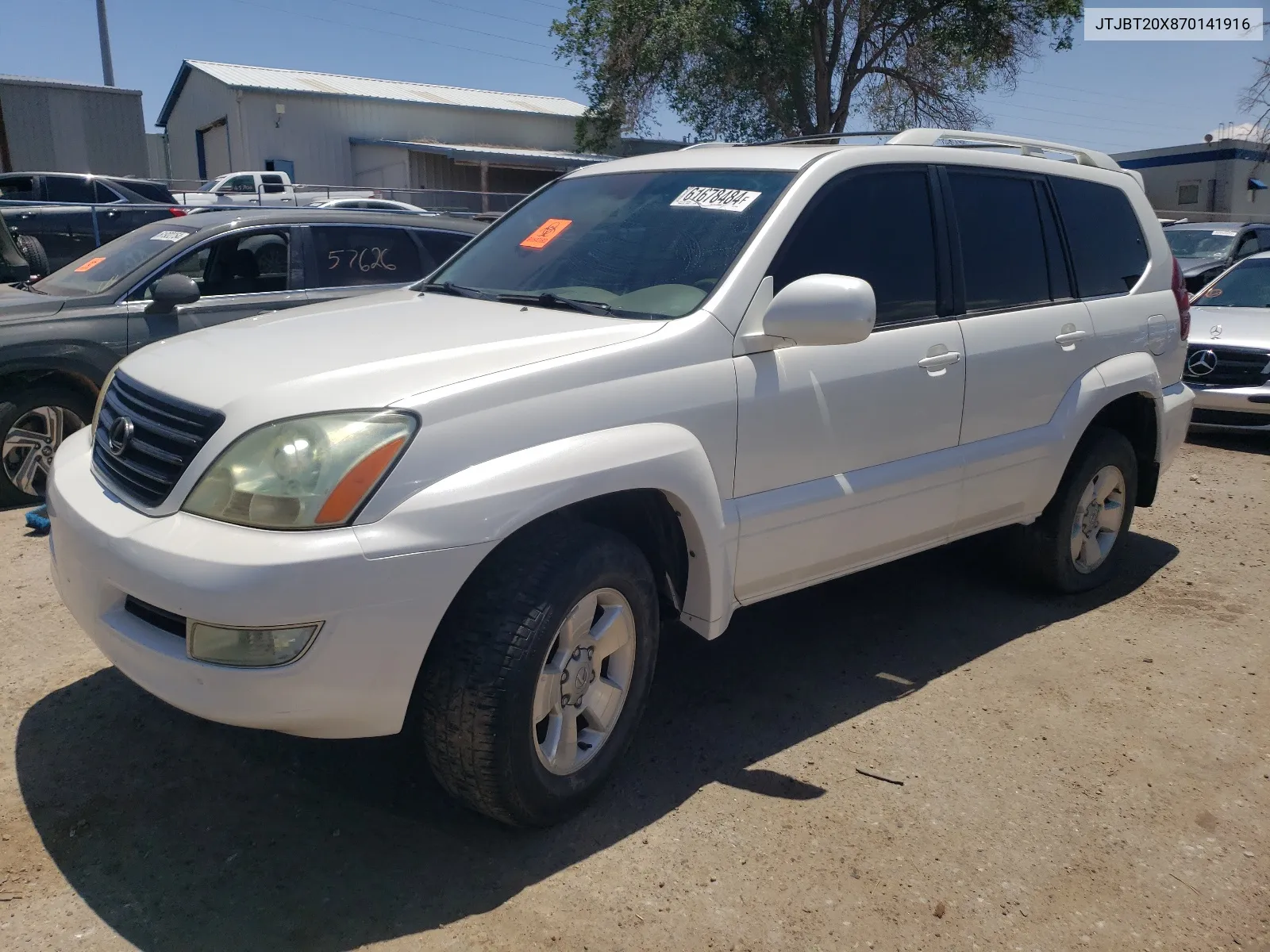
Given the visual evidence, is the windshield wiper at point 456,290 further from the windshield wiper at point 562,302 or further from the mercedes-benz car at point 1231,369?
the mercedes-benz car at point 1231,369

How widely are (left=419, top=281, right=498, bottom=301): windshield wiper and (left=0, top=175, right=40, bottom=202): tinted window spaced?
1538cm

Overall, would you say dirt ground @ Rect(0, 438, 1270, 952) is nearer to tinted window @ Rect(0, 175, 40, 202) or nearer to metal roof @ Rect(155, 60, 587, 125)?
tinted window @ Rect(0, 175, 40, 202)

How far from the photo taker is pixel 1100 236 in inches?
190

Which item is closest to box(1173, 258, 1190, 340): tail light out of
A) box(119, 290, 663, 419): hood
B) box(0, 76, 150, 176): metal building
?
box(119, 290, 663, 419): hood

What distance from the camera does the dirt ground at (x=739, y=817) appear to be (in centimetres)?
265

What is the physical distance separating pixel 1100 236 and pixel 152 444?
4076 mm

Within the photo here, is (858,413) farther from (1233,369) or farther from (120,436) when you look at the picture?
(1233,369)

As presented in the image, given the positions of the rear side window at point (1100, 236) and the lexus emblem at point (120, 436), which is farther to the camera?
the rear side window at point (1100, 236)

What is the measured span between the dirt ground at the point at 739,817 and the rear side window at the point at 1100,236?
63.5 inches

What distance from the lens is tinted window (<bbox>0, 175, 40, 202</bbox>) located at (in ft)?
54.2

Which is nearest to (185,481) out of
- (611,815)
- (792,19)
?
(611,815)

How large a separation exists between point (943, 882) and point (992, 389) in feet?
6.38

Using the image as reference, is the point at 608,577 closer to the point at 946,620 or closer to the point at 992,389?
the point at 992,389

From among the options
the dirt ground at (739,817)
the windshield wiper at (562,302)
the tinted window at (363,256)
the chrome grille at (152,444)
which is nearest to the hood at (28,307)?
the tinted window at (363,256)
